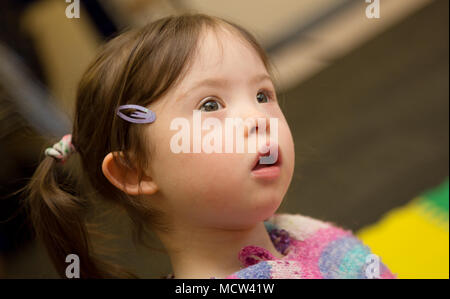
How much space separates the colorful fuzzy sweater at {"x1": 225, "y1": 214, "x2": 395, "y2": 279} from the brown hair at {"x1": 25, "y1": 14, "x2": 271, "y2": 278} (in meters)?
0.14

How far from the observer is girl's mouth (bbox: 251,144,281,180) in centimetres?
58

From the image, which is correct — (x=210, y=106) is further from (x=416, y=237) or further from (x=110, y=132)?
(x=416, y=237)

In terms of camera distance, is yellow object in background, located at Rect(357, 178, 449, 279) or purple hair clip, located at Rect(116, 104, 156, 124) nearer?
purple hair clip, located at Rect(116, 104, 156, 124)

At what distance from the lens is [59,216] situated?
0.70m

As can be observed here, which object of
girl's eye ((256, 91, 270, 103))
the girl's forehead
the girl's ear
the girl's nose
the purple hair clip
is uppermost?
the girl's forehead

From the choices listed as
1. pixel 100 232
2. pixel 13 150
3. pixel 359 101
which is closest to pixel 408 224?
pixel 359 101

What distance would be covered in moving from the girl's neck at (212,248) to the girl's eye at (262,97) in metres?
0.16

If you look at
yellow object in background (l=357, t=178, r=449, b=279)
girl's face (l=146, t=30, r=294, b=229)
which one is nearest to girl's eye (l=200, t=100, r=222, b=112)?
girl's face (l=146, t=30, r=294, b=229)

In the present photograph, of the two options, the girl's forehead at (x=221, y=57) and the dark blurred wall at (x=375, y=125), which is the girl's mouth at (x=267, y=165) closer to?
the girl's forehead at (x=221, y=57)

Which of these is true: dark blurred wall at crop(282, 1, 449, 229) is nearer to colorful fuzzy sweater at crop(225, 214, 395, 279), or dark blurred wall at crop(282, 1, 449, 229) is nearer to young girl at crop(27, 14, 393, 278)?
colorful fuzzy sweater at crop(225, 214, 395, 279)

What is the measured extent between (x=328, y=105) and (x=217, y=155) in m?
0.91

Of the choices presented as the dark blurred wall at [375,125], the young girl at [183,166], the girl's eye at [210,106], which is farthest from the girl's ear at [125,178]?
the dark blurred wall at [375,125]

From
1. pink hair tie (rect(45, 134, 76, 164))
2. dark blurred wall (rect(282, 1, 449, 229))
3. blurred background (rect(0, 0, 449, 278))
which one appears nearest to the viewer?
pink hair tie (rect(45, 134, 76, 164))

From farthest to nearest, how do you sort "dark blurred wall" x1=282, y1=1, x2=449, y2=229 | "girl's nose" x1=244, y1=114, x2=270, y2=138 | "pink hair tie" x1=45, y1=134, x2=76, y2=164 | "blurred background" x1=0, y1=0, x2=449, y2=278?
"dark blurred wall" x1=282, y1=1, x2=449, y2=229, "blurred background" x1=0, y1=0, x2=449, y2=278, "pink hair tie" x1=45, y1=134, x2=76, y2=164, "girl's nose" x1=244, y1=114, x2=270, y2=138
